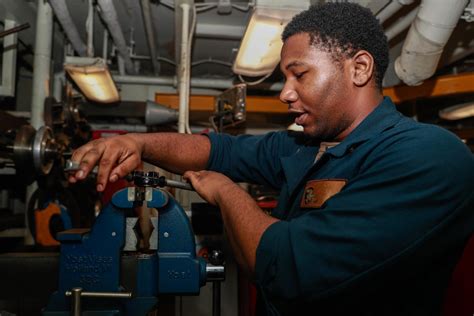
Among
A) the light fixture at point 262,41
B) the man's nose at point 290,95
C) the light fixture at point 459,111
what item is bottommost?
the man's nose at point 290,95

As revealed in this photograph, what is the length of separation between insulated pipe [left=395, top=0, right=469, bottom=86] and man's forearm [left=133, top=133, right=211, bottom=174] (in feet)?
3.40

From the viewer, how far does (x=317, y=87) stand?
0.98 m

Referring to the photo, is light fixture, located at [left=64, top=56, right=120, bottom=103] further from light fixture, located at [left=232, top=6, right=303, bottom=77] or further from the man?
the man

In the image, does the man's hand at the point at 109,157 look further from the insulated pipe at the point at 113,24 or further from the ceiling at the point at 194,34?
the insulated pipe at the point at 113,24

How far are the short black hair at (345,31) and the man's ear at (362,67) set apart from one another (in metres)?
0.02

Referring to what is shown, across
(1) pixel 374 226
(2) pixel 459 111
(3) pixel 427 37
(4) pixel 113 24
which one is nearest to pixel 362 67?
(1) pixel 374 226

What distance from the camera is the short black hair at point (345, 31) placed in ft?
3.20

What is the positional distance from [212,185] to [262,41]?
4.21ft

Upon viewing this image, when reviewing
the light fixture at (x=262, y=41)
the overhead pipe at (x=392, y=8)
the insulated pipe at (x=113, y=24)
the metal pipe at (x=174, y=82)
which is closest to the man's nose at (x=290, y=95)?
the light fixture at (x=262, y=41)

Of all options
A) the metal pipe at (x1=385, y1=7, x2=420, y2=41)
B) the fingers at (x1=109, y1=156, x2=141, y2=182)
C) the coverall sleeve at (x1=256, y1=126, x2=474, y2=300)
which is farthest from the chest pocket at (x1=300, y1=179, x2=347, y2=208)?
the metal pipe at (x1=385, y1=7, x2=420, y2=41)

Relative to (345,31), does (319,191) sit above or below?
below

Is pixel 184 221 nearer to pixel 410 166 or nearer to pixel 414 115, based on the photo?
pixel 410 166

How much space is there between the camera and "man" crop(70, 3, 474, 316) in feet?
2.18

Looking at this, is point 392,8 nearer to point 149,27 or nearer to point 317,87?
point 317,87
